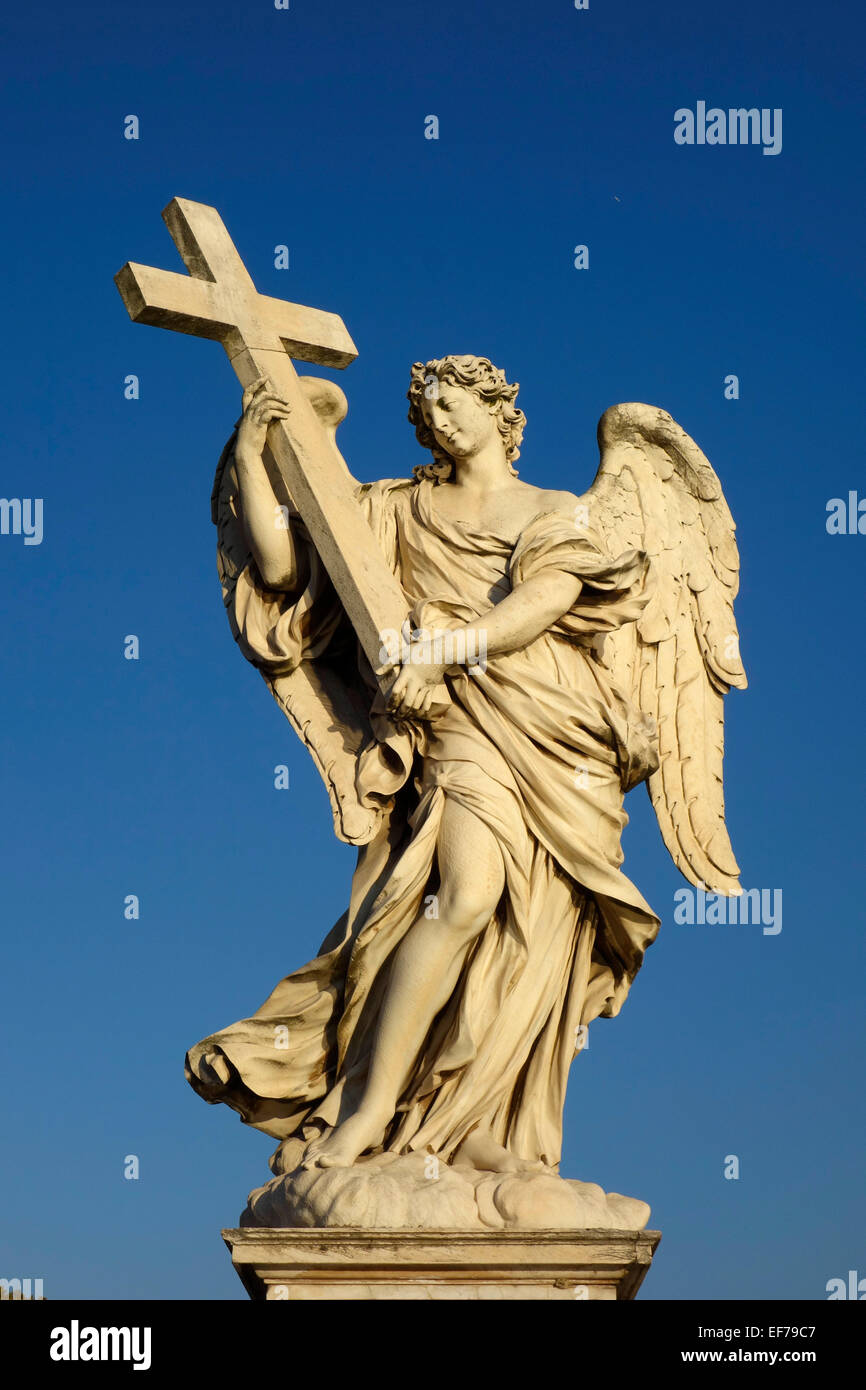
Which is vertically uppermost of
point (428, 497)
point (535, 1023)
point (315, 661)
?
point (428, 497)

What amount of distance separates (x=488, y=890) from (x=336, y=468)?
6.63ft

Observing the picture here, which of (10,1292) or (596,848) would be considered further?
(10,1292)

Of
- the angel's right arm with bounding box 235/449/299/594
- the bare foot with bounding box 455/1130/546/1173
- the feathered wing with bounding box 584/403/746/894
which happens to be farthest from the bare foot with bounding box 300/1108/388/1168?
the angel's right arm with bounding box 235/449/299/594

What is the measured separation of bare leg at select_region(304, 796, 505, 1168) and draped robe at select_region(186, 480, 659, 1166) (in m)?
0.10

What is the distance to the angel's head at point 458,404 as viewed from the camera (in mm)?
8859

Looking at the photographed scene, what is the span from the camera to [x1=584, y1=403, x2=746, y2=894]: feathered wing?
927cm

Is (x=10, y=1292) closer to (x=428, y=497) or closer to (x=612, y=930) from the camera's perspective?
(x=612, y=930)

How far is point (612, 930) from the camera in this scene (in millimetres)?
8461

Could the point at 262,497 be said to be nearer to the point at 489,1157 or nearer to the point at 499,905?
the point at 499,905

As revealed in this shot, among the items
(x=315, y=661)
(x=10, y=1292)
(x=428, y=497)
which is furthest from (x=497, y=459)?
(x=10, y=1292)

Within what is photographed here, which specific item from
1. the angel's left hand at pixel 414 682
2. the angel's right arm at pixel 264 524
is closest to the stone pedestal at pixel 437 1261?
the angel's left hand at pixel 414 682

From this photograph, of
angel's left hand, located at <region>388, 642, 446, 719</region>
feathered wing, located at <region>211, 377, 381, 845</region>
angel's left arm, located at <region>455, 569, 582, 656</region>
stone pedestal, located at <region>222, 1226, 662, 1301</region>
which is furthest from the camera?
feathered wing, located at <region>211, 377, 381, 845</region>

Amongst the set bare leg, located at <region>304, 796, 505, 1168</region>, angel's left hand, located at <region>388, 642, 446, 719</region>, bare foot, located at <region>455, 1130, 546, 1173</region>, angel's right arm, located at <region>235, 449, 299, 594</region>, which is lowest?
bare foot, located at <region>455, 1130, 546, 1173</region>

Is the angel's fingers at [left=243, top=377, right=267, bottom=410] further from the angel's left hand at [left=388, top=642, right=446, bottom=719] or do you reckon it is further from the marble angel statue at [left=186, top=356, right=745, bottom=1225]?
the angel's left hand at [left=388, top=642, right=446, bottom=719]
